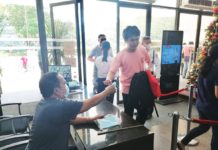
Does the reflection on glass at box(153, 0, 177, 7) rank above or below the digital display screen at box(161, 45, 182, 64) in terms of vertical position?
above

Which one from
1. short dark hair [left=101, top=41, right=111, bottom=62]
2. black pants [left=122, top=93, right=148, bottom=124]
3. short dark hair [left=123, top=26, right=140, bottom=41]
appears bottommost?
black pants [left=122, top=93, right=148, bottom=124]

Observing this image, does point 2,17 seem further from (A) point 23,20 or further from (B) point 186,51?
(B) point 186,51

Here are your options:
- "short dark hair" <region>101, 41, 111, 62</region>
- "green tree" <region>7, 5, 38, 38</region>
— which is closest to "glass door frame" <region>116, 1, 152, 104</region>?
"short dark hair" <region>101, 41, 111, 62</region>

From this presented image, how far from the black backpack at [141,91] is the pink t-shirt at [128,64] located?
0.38 feet

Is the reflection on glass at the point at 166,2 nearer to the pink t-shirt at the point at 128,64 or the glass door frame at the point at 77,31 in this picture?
the glass door frame at the point at 77,31

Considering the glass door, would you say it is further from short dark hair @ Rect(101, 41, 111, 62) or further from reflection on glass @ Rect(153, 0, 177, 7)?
short dark hair @ Rect(101, 41, 111, 62)

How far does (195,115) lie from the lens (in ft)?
11.7

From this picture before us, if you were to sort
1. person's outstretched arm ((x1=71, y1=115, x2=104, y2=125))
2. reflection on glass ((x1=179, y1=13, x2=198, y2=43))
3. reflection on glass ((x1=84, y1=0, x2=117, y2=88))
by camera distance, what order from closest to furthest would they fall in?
person's outstretched arm ((x1=71, y1=115, x2=104, y2=125)) → reflection on glass ((x1=84, y1=0, x2=117, y2=88)) → reflection on glass ((x1=179, y1=13, x2=198, y2=43))

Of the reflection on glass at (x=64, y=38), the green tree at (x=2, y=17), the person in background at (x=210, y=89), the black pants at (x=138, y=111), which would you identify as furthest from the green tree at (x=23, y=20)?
the person in background at (x=210, y=89)

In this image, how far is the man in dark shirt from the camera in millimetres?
1162

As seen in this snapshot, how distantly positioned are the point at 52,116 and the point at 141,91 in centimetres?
100

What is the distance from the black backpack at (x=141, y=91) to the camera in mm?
1854

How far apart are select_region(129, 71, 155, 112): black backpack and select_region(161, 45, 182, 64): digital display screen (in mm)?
2379

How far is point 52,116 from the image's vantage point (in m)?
1.16
